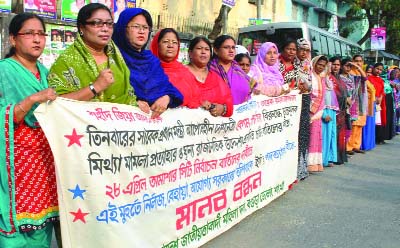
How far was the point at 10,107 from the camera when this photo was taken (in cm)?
245

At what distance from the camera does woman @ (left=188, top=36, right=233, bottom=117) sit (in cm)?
425

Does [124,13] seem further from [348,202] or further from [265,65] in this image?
[348,202]

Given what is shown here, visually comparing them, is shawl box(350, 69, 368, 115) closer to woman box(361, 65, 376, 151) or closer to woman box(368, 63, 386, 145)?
woman box(361, 65, 376, 151)

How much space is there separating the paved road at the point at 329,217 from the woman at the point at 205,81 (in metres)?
1.08

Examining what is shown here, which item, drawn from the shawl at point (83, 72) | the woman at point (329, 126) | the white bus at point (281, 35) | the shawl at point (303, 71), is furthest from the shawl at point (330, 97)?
the white bus at point (281, 35)

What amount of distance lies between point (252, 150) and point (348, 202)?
1.41 metres

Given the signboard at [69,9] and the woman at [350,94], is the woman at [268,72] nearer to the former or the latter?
the woman at [350,94]

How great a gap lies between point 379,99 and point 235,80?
6.93 metres

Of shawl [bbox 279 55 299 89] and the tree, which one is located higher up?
the tree

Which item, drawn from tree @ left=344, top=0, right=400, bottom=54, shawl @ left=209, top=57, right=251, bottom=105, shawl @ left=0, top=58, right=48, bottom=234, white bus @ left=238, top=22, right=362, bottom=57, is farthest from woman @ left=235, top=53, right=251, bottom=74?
tree @ left=344, top=0, right=400, bottom=54

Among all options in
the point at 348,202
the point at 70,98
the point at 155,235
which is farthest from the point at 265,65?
the point at 70,98

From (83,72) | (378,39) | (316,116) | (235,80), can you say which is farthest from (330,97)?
(378,39)

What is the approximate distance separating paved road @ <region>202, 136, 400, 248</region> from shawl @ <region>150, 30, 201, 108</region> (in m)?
1.16

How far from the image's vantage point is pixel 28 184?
100 inches
